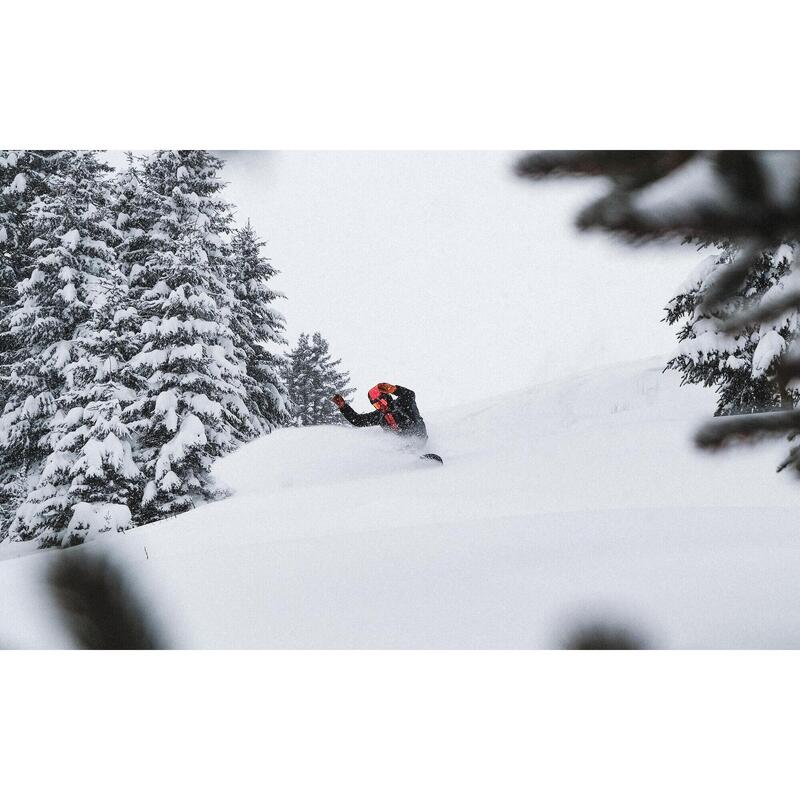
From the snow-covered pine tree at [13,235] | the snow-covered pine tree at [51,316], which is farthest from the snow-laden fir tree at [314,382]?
the snow-covered pine tree at [13,235]

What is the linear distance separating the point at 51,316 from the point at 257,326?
3.10ft

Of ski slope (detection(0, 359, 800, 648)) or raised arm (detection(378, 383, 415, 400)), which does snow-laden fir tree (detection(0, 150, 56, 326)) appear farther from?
raised arm (detection(378, 383, 415, 400))

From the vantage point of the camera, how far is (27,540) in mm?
3139

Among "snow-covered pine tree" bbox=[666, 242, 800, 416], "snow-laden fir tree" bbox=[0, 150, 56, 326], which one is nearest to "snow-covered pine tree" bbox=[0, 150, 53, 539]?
"snow-laden fir tree" bbox=[0, 150, 56, 326]

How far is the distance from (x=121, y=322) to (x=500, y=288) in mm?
1743

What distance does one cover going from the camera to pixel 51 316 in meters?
3.16

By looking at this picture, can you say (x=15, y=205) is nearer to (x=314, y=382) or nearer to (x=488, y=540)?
(x=314, y=382)

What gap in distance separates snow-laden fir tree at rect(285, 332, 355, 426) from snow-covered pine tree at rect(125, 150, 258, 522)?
23 centimetres

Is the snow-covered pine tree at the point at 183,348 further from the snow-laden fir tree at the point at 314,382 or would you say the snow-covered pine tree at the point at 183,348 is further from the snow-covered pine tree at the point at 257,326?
the snow-laden fir tree at the point at 314,382

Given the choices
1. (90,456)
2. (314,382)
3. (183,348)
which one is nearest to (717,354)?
(314,382)

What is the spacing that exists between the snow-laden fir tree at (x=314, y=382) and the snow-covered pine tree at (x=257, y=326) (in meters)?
0.05

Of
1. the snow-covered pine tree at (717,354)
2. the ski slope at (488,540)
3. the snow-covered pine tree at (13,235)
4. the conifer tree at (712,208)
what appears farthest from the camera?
the snow-covered pine tree at (13,235)

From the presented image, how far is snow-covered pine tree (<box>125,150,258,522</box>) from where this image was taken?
10.1 feet

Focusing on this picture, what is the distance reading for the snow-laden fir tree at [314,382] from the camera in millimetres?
3072
